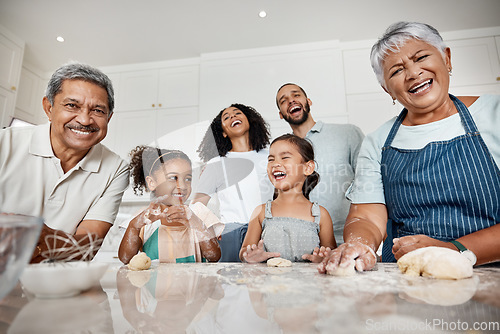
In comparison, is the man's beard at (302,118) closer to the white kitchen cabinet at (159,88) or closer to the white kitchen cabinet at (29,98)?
the white kitchen cabinet at (159,88)

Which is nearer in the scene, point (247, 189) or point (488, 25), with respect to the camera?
point (247, 189)

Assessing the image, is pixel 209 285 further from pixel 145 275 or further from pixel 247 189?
pixel 247 189

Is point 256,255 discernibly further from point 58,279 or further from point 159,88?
point 159,88

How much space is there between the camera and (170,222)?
0.96m

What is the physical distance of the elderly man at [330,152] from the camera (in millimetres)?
1244

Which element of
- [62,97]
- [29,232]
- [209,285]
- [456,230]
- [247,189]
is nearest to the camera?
[29,232]

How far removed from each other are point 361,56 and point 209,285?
249cm

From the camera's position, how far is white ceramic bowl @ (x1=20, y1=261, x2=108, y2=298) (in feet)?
0.96

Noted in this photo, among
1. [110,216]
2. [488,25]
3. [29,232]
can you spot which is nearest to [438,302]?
[29,232]

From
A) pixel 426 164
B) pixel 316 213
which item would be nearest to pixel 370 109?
pixel 316 213

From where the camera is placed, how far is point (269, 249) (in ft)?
3.03

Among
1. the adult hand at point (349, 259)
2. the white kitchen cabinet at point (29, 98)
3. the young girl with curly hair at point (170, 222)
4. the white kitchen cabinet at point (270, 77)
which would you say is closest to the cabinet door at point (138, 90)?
the white kitchen cabinet at point (270, 77)

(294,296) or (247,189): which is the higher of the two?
(247,189)

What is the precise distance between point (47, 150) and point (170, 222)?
43 cm
